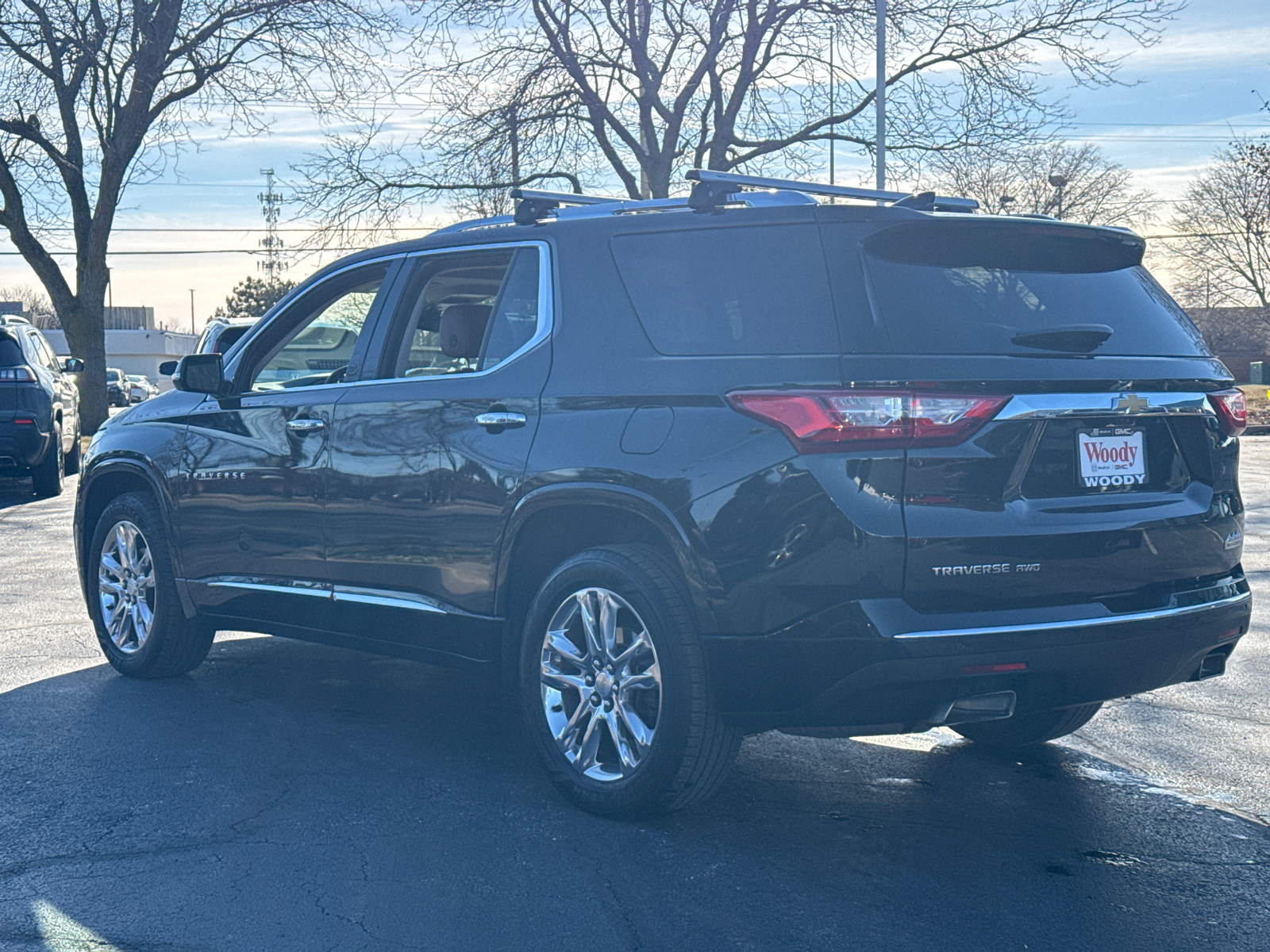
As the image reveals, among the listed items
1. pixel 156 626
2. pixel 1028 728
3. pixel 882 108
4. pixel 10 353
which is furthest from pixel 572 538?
pixel 882 108

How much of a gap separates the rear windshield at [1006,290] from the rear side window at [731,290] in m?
0.19

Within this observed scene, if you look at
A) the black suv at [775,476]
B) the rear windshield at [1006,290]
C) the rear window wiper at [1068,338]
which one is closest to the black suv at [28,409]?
the black suv at [775,476]

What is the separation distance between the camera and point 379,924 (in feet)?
11.7

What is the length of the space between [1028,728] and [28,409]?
12.6 meters

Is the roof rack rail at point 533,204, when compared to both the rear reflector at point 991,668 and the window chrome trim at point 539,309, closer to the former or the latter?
the window chrome trim at point 539,309

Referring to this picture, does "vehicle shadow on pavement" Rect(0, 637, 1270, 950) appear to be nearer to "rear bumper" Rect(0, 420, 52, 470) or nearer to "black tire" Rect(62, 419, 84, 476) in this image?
"rear bumper" Rect(0, 420, 52, 470)

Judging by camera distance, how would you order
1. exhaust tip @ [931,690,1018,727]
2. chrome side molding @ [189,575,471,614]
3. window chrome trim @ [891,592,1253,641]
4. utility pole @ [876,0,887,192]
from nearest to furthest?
window chrome trim @ [891,592,1253,641]
exhaust tip @ [931,690,1018,727]
chrome side molding @ [189,575,471,614]
utility pole @ [876,0,887,192]

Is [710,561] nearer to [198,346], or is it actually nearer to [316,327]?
[316,327]

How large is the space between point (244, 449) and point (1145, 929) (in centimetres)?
381

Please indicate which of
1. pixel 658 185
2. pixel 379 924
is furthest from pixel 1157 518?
pixel 658 185

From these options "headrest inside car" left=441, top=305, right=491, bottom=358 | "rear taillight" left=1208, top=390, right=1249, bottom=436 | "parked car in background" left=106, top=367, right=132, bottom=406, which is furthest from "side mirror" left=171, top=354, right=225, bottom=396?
"parked car in background" left=106, top=367, right=132, bottom=406

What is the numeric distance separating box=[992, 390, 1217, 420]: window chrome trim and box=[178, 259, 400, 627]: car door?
2545 millimetres

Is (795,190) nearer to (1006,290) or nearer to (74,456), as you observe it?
(1006,290)

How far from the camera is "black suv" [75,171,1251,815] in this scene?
3838mm
